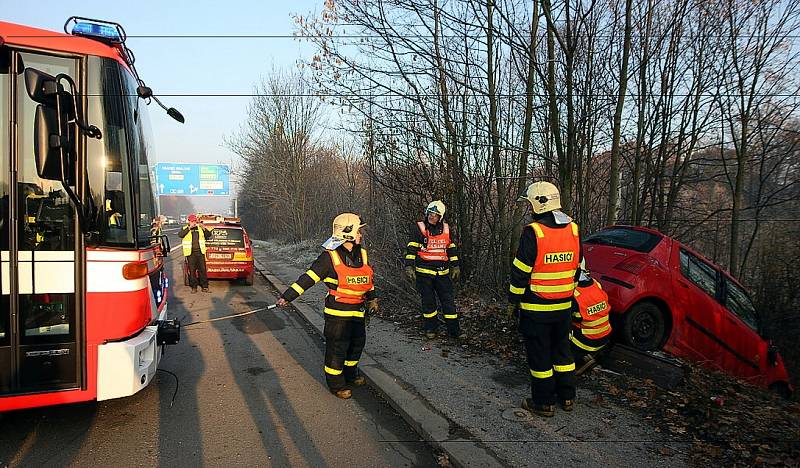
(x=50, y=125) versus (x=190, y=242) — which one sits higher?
(x=50, y=125)

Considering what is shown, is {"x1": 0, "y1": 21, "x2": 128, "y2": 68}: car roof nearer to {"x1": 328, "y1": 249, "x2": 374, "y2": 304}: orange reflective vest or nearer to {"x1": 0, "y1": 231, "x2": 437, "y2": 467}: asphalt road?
{"x1": 328, "y1": 249, "x2": 374, "y2": 304}: orange reflective vest

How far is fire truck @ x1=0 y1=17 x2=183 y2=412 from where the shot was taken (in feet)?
11.8

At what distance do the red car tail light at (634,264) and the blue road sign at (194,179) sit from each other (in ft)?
106

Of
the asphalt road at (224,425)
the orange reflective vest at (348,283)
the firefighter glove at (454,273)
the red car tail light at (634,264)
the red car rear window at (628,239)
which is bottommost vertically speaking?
the asphalt road at (224,425)

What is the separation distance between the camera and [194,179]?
33906mm

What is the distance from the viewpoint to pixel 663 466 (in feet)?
11.4

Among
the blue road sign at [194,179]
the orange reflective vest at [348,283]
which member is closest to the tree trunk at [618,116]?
the orange reflective vest at [348,283]

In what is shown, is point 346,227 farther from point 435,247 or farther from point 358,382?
point 435,247

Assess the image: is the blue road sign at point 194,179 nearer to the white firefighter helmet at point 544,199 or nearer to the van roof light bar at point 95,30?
the van roof light bar at point 95,30

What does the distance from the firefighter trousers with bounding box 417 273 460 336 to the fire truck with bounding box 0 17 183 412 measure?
3923mm

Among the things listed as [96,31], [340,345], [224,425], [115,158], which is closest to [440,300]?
[340,345]

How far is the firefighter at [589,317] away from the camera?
5012mm

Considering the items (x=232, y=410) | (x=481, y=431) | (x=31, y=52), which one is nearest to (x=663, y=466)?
(x=481, y=431)

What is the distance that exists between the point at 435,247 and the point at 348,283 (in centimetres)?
244
